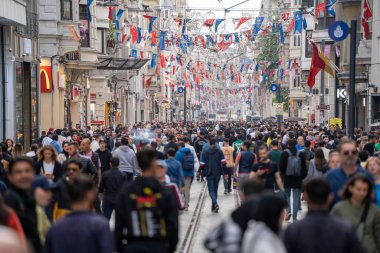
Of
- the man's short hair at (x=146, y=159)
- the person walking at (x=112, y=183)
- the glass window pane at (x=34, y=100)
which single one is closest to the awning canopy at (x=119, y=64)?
the glass window pane at (x=34, y=100)

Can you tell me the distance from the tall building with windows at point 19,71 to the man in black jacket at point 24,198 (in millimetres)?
22189

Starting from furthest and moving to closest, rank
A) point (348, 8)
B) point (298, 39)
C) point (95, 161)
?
point (298, 39) → point (348, 8) → point (95, 161)

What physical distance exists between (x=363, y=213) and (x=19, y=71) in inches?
1168

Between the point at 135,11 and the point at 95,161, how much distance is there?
221 ft

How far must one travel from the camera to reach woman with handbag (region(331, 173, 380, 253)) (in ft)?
31.8

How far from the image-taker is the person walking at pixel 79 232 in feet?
25.7

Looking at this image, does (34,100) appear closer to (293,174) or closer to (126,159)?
(126,159)

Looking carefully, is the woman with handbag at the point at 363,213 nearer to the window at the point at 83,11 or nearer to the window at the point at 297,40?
the window at the point at 83,11

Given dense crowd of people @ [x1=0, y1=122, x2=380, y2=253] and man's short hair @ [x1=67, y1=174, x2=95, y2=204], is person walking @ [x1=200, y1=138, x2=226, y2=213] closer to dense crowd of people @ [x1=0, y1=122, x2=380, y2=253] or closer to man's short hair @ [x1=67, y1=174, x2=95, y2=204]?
dense crowd of people @ [x1=0, y1=122, x2=380, y2=253]

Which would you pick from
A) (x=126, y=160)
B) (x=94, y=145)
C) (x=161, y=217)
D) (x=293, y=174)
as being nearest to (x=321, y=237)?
(x=161, y=217)

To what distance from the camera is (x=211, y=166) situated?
22.7 meters

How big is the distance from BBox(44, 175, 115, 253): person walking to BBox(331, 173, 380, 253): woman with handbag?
107 inches

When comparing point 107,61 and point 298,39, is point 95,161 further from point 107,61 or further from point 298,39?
point 298,39

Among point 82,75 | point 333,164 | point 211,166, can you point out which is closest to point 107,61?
point 82,75
